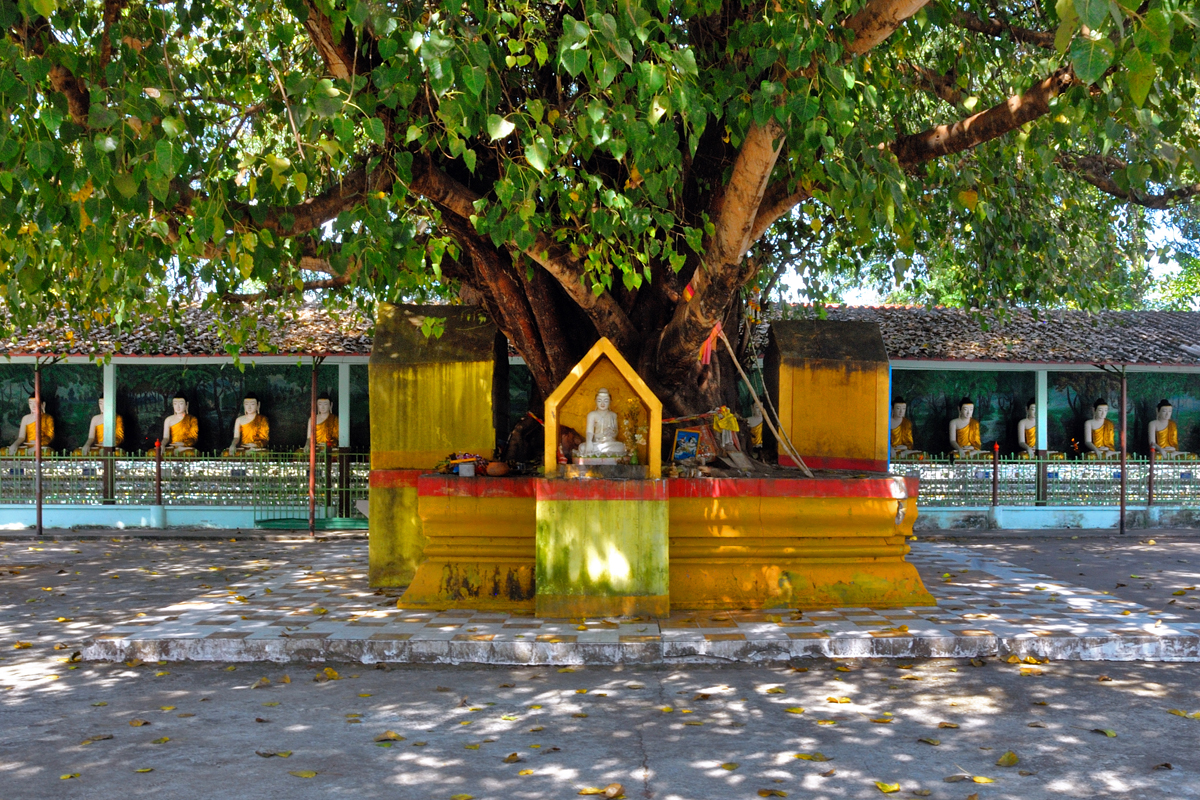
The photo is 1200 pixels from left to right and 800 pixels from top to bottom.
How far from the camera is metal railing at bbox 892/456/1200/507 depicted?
15281mm

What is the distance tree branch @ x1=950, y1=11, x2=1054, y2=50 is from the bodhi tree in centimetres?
4

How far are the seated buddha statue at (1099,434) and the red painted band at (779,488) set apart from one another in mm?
11017

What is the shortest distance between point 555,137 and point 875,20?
2.11 metres

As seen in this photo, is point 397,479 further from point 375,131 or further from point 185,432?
point 185,432

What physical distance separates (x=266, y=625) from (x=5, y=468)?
35.8 ft

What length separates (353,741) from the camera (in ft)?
15.3

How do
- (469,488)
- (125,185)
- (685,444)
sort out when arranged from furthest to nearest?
1. (685,444)
2. (469,488)
3. (125,185)

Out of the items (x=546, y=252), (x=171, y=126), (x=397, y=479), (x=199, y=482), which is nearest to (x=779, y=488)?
(x=546, y=252)

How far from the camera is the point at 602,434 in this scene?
7.80 m

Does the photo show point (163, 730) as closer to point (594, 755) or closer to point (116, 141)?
point (594, 755)

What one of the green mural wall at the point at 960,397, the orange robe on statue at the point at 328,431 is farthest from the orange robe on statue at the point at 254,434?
the green mural wall at the point at 960,397

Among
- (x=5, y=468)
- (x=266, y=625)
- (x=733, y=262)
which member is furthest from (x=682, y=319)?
(x=5, y=468)

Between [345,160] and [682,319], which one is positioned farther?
[682,319]

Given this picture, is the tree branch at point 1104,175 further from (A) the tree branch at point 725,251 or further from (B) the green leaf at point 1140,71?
(B) the green leaf at point 1140,71
